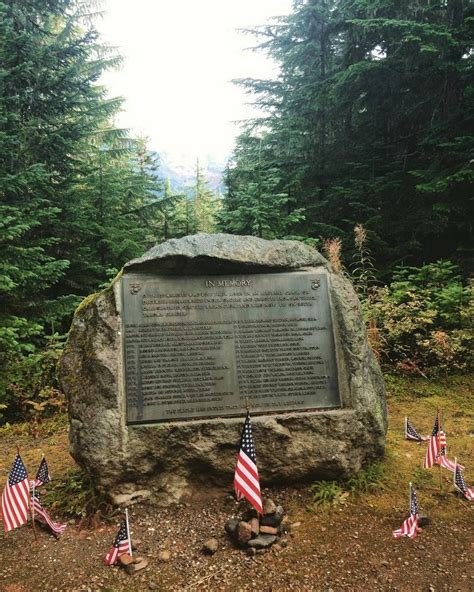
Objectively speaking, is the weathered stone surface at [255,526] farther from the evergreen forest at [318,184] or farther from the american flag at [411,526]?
the evergreen forest at [318,184]

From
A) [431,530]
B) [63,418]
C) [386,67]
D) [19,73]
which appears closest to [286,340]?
[431,530]

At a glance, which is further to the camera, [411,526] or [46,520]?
[46,520]

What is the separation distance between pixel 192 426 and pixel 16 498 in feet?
4.84

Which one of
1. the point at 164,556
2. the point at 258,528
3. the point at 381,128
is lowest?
the point at 164,556

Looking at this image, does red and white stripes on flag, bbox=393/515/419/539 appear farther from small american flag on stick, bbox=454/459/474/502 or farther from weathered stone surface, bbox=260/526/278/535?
weathered stone surface, bbox=260/526/278/535

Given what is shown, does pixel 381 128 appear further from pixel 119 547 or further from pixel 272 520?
pixel 119 547

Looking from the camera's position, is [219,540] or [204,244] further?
[204,244]

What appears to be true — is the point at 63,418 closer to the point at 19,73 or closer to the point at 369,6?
the point at 19,73

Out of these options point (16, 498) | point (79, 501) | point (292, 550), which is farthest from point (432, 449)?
point (16, 498)

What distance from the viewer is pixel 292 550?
10.7ft

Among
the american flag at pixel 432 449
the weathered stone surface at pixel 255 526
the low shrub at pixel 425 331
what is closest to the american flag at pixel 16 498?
the weathered stone surface at pixel 255 526

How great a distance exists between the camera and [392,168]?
1153cm

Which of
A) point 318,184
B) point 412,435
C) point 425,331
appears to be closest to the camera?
point 412,435

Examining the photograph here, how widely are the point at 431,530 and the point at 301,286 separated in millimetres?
2388
